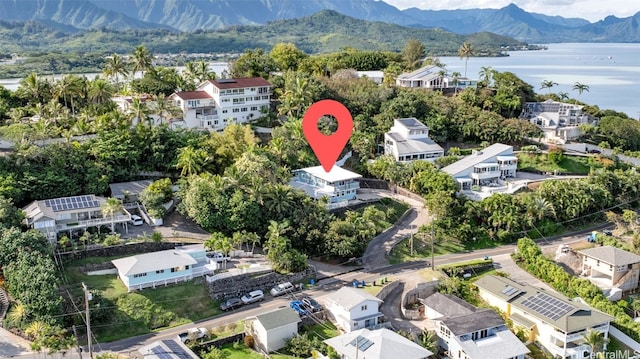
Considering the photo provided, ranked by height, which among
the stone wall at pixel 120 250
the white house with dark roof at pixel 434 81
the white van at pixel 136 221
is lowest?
the stone wall at pixel 120 250

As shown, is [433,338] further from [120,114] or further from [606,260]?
[120,114]

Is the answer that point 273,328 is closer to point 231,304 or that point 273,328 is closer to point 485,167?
point 231,304

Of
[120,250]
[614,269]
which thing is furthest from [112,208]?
[614,269]

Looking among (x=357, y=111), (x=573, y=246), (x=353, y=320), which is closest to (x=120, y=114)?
(x=357, y=111)

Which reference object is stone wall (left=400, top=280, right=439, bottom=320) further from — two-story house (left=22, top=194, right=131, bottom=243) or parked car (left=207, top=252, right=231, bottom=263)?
two-story house (left=22, top=194, right=131, bottom=243)

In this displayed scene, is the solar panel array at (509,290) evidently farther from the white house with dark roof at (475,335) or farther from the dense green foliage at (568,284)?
the dense green foliage at (568,284)

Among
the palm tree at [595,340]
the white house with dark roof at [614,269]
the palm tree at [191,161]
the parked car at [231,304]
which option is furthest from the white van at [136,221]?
the white house with dark roof at [614,269]
